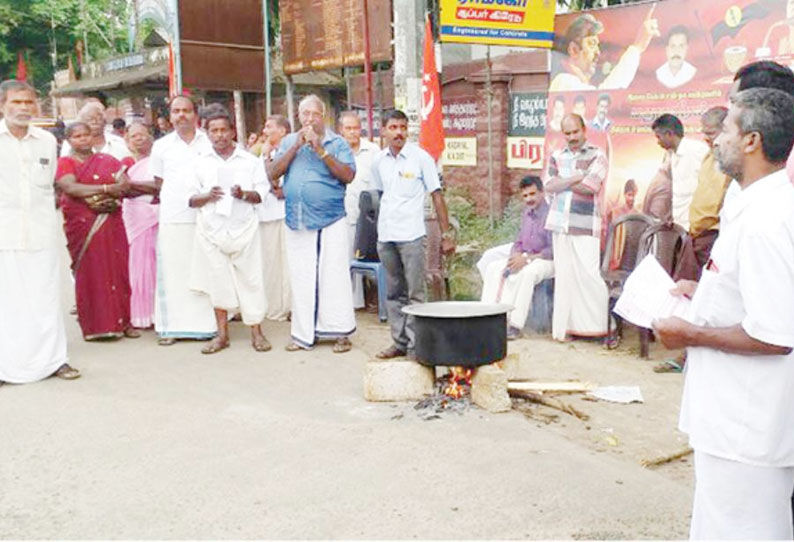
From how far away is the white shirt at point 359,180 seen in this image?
784cm

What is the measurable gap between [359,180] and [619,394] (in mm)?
3475

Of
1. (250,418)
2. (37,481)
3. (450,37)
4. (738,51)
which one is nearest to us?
(37,481)

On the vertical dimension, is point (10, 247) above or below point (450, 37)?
below

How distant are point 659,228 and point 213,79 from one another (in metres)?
6.55

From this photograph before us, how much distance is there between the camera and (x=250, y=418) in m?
5.00

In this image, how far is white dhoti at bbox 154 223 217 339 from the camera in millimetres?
6930

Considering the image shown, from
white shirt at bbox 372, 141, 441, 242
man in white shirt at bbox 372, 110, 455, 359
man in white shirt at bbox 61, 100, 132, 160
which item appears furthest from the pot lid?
man in white shirt at bbox 61, 100, 132, 160

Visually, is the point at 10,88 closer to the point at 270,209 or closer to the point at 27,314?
the point at 27,314

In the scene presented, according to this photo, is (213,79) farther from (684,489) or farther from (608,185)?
(684,489)

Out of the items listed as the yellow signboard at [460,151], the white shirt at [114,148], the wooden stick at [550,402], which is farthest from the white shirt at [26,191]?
the yellow signboard at [460,151]

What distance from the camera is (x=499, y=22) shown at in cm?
709

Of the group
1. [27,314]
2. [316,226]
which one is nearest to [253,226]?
A: [316,226]

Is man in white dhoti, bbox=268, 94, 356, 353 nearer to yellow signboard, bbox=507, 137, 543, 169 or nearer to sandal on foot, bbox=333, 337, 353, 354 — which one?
sandal on foot, bbox=333, 337, 353, 354

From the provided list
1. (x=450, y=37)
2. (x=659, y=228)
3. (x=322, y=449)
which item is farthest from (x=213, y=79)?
(x=322, y=449)
